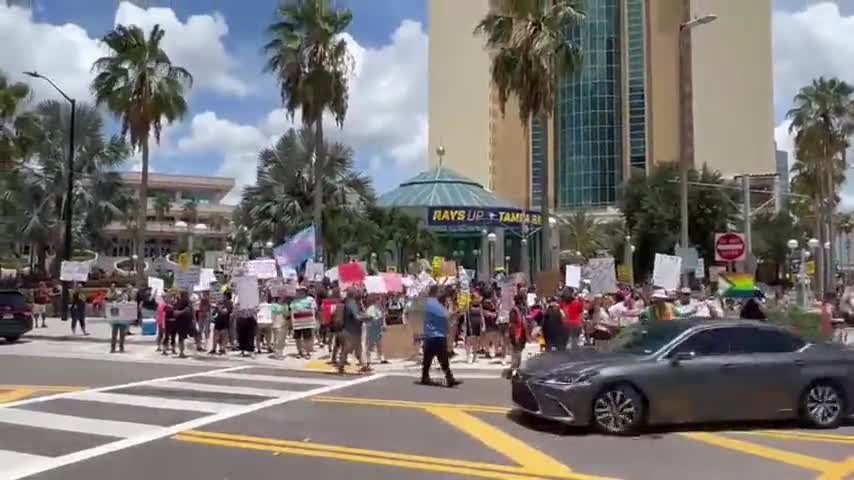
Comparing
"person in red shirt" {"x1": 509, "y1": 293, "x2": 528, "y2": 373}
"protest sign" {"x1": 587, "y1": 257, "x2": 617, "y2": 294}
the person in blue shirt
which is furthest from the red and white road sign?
the person in blue shirt

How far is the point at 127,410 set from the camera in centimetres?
1130

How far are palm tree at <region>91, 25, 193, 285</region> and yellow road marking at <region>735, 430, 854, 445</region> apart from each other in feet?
82.6

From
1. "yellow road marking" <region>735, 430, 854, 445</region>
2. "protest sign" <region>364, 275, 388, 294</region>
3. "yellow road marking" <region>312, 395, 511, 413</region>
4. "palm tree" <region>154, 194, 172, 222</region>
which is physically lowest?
"yellow road marking" <region>735, 430, 854, 445</region>

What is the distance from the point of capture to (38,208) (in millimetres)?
38438

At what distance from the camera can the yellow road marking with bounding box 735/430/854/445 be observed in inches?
379

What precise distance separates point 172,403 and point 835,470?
28.5 feet

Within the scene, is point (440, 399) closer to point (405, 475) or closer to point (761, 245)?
point (405, 475)

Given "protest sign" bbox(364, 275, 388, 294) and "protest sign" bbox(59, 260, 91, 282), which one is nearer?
"protest sign" bbox(364, 275, 388, 294)

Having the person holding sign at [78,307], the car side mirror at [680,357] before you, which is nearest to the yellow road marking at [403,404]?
the car side mirror at [680,357]

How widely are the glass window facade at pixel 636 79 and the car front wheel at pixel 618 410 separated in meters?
80.3

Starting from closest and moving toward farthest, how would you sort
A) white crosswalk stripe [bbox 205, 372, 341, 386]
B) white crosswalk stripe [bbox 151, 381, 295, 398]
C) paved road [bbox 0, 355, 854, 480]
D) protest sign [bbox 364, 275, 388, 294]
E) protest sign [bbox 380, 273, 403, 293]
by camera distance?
paved road [bbox 0, 355, 854, 480]
white crosswalk stripe [bbox 151, 381, 295, 398]
white crosswalk stripe [bbox 205, 372, 341, 386]
protest sign [bbox 364, 275, 388, 294]
protest sign [bbox 380, 273, 403, 293]

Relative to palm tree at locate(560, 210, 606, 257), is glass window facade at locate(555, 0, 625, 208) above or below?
above

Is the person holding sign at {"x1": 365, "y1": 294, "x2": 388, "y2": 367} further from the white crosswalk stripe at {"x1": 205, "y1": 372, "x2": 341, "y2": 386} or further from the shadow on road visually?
the shadow on road

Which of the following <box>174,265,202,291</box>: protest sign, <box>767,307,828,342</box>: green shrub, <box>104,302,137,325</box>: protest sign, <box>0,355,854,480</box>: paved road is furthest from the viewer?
<box>174,265,202,291</box>: protest sign
